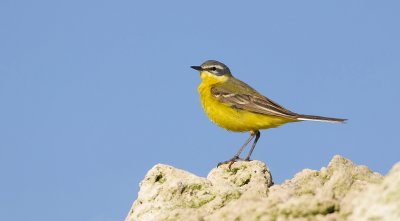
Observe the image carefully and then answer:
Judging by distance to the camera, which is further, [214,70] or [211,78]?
[214,70]

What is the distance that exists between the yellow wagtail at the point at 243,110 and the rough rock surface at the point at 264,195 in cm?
274

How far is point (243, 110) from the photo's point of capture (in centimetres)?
1475

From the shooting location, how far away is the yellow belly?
47.8 feet

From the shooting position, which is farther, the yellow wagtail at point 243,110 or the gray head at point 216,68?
the gray head at point 216,68

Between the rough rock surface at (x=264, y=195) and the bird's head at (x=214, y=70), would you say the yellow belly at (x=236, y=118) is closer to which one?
the bird's head at (x=214, y=70)

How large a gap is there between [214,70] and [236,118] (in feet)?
6.32

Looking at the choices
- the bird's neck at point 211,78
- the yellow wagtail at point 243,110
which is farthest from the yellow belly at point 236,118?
the bird's neck at point 211,78

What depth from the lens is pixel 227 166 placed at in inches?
472

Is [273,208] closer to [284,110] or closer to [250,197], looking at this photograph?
[250,197]

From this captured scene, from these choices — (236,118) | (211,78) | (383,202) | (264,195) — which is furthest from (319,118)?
(383,202)

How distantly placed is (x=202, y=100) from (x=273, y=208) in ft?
25.9

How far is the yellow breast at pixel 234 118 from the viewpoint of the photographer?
1456 cm

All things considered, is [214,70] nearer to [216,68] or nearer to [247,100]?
[216,68]

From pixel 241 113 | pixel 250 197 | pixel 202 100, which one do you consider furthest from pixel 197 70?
pixel 250 197
